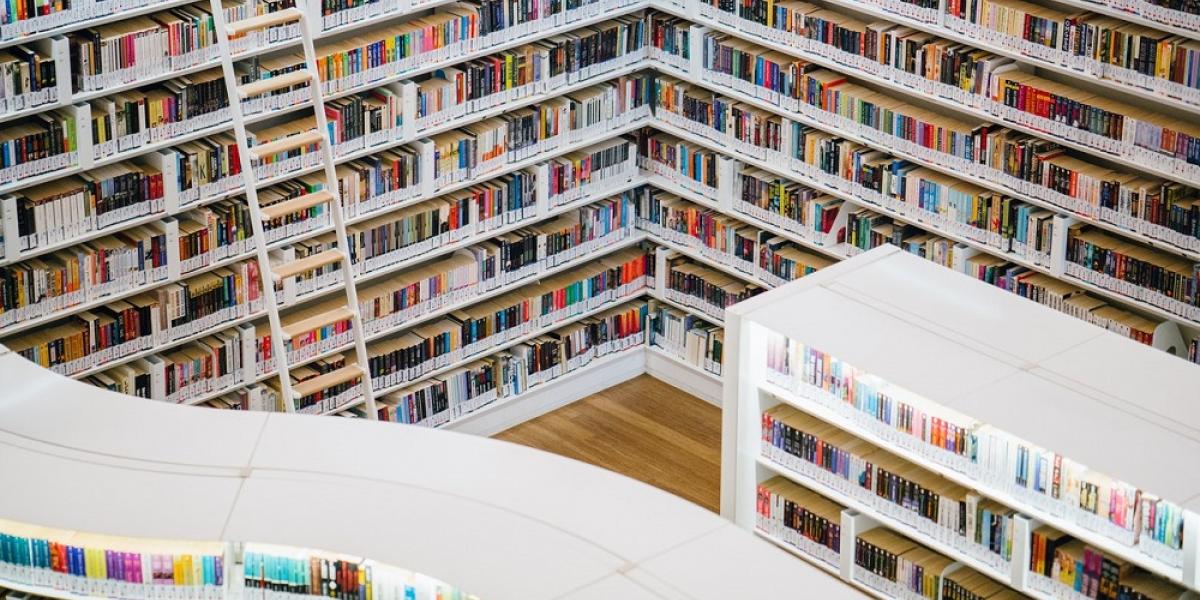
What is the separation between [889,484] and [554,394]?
3001 mm

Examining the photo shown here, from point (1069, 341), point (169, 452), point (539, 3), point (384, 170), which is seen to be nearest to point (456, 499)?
point (169, 452)

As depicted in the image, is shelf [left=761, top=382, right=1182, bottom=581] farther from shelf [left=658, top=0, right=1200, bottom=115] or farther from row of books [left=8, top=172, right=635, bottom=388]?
row of books [left=8, top=172, right=635, bottom=388]

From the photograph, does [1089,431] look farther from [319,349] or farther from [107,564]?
[319,349]

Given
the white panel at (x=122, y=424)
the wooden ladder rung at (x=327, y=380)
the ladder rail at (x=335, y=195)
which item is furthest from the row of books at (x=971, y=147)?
the white panel at (x=122, y=424)

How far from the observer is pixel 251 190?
8.06 meters

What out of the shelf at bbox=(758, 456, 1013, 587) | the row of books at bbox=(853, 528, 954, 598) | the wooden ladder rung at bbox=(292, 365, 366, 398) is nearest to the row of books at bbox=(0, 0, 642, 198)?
the wooden ladder rung at bbox=(292, 365, 366, 398)

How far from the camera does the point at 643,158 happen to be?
1029 cm

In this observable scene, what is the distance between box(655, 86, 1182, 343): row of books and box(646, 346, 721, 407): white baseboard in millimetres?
1035

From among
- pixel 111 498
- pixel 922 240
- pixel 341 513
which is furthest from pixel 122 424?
pixel 922 240

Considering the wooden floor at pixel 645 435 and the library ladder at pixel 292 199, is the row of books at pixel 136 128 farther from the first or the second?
the wooden floor at pixel 645 435

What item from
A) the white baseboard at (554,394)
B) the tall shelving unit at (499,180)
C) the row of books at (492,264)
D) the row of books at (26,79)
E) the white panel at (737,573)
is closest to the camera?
the white panel at (737,573)

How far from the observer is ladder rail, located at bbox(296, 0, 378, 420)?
8227 millimetres

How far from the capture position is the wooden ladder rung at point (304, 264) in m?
8.24

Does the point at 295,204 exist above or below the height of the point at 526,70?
below
